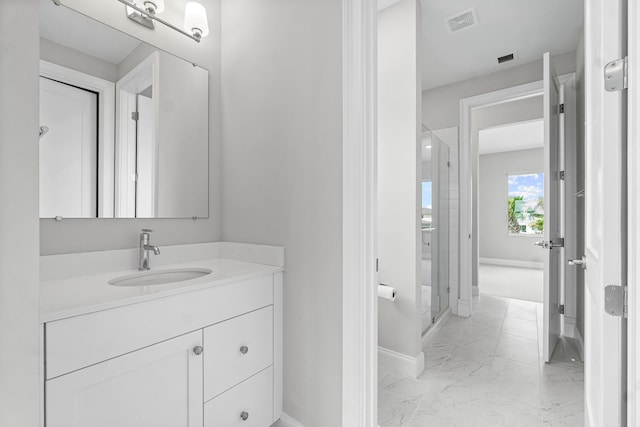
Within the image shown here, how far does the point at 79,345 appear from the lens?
865mm

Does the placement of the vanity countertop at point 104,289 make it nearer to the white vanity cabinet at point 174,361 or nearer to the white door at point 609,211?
the white vanity cabinet at point 174,361

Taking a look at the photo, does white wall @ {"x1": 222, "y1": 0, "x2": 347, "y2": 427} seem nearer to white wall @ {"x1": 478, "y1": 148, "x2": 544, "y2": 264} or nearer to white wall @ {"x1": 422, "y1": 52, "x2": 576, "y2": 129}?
white wall @ {"x1": 422, "y1": 52, "x2": 576, "y2": 129}

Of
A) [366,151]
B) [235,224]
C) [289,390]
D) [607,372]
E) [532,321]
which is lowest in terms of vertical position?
[532,321]

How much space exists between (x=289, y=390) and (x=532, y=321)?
285cm

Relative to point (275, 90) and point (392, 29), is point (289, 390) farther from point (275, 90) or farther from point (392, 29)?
point (392, 29)

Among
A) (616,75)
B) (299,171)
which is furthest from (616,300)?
(299,171)

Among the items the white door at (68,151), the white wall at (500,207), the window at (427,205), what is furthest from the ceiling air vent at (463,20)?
the white wall at (500,207)

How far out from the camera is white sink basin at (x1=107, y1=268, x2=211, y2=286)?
134cm

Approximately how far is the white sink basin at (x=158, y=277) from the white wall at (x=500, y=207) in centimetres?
702

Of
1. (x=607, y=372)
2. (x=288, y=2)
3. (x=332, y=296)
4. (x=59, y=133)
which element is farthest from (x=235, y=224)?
(x=607, y=372)

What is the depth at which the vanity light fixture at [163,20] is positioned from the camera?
1456 mm

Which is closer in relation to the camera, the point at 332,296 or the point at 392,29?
the point at 332,296

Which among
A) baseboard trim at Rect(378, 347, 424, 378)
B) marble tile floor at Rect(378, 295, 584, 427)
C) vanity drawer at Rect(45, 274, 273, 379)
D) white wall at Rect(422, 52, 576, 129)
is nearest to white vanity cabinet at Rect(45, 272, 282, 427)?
vanity drawer at Rect(45, 274, 273, 379)
